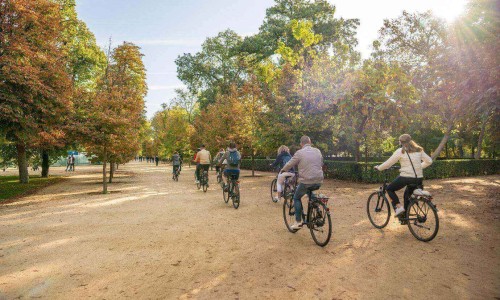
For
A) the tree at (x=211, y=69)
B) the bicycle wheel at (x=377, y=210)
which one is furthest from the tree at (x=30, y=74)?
the tree at (x=211, y=69)

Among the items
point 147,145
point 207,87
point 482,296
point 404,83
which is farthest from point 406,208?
point 147,145

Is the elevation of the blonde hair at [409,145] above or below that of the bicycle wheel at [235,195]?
above

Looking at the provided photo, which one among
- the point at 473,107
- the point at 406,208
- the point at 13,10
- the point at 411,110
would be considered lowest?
the point at 406,208

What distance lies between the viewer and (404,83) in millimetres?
15883

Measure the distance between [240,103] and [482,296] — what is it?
24152 millimetres

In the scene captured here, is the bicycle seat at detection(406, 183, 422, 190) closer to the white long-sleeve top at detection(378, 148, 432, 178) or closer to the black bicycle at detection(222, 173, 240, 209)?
the white long-sleeve top at detection(378, 148, 432, 178)

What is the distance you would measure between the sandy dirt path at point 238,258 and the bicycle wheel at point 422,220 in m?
0.16

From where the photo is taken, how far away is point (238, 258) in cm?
525

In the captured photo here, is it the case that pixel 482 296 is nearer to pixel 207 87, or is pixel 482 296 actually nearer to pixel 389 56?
pixel 389 56

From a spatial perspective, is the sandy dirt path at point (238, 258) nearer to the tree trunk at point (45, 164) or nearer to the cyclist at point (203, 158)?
the cyclist at point (203, 158)

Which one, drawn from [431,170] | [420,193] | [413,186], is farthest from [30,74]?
[431,170]

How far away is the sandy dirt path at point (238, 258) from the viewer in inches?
159

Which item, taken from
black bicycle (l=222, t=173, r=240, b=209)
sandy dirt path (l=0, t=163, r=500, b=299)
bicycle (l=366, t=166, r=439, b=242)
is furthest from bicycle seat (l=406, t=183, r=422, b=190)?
black bicycle (l=222, t=173, r=240, b=209)

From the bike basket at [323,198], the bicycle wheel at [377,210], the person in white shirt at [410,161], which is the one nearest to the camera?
the bike basket at [323,198]
